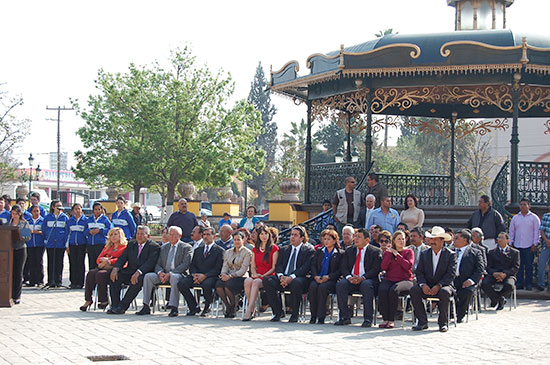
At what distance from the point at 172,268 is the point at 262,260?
1615 mm

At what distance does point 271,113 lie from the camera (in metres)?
96.1

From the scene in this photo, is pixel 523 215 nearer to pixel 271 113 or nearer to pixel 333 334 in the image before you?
pixel 333 334

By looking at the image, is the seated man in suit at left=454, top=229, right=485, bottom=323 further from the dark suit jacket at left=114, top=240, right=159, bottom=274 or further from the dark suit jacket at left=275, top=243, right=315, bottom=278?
the dark suit jacket at left=114, top=240, right=159, bottom=274

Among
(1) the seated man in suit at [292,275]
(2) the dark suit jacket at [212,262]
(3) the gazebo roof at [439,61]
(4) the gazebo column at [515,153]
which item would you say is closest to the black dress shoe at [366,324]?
(1) the seated man in suit at [292,275]

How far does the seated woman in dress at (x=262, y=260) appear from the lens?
13172mm

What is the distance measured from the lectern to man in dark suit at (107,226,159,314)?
1.71m

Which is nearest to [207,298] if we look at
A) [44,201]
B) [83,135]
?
[83,135]

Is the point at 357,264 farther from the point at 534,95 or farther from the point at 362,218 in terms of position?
the point at 534,95

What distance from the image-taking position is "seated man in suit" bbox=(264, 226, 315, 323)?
12836mm

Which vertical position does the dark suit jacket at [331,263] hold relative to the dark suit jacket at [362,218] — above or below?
below

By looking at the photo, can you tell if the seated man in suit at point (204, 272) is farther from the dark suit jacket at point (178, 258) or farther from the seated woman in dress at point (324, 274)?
the seated woman in dress at point (324, 274)

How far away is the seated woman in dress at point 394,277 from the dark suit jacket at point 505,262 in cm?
291

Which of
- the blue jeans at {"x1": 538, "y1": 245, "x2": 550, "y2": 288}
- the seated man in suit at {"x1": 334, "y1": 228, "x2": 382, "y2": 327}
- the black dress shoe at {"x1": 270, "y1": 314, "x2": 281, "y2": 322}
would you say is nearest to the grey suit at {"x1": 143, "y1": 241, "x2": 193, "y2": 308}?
the black dress shoe at {"x1": 270, "y1": 314, "x2": 281, "y2": 322}

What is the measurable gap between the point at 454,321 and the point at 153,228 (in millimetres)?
29103
